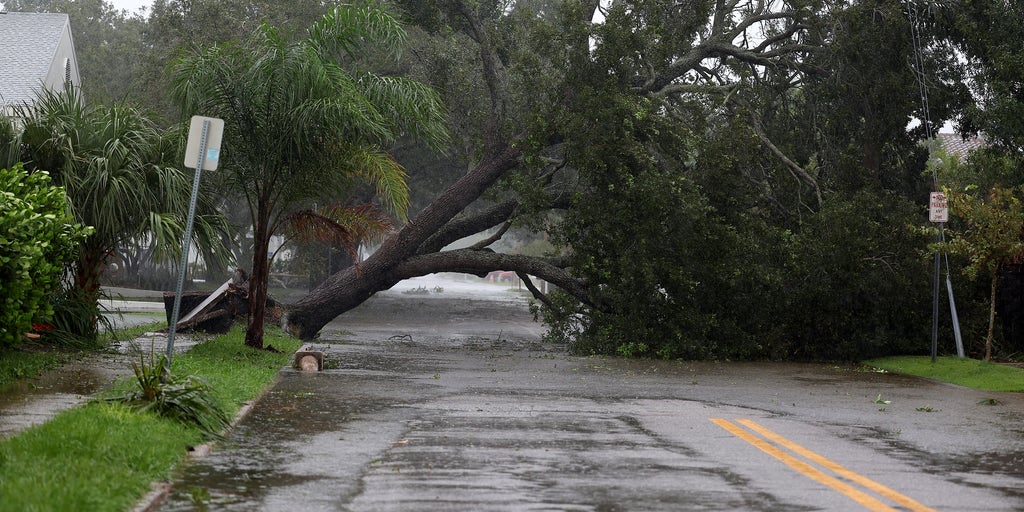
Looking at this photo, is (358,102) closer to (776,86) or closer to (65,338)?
(65,338)

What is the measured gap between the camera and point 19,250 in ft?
38.1

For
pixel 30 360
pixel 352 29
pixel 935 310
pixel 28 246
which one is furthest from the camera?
pixel 935 310

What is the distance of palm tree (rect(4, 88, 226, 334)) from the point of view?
16625 mm

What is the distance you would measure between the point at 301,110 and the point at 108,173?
9.18 ft

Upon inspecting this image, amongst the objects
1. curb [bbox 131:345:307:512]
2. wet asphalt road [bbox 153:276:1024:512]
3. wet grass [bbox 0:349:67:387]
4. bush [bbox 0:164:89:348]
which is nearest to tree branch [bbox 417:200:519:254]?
wet asphalt road [bbox 153:276:1024:512]

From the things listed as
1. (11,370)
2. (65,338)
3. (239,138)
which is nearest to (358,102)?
(239,138)

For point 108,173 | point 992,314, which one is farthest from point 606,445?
point 992,314

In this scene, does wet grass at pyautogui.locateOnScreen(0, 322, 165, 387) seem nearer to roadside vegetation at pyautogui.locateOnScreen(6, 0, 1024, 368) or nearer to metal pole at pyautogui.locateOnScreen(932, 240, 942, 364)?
roadside vegetation at pyautogui.locateOnScreen(6, 0, 1024, 368)

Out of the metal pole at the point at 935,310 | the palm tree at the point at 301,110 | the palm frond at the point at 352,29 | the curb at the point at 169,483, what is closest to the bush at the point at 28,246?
the curb at the point at 169,483

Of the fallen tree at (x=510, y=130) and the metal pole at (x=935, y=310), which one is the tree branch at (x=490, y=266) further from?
the metal pole at (x=935, y=310)

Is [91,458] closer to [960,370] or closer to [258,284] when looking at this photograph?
[258,284]

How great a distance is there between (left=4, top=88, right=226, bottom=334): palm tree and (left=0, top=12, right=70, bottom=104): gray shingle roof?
57.3 ft

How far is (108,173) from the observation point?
1655 centimetres

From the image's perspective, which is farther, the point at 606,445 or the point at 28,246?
the point at 28,246
